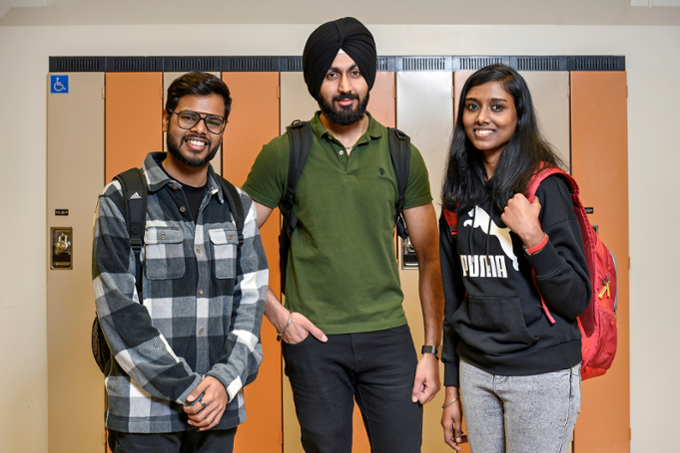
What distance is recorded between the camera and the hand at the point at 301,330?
1.42m

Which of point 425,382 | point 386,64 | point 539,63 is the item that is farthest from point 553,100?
point 425,382

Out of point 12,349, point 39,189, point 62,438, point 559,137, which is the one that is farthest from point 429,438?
point 39,189

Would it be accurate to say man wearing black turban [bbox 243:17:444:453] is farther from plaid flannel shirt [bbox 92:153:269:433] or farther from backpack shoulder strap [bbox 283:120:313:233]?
plaid flannel shirt [bbox 92:153:269:433]

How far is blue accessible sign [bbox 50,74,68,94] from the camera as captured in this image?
106 inches

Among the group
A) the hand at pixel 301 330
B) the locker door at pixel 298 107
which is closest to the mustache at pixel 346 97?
the hand at pixel 301 330

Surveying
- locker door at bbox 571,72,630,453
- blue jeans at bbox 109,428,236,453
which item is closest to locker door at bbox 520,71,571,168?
locker door at bbox 571,72,630,453

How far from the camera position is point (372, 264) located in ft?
4.75

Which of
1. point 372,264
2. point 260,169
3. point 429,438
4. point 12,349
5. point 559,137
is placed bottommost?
point 429,438

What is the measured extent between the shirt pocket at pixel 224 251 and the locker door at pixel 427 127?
59.4 inches

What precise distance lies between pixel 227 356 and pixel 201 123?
0.69 metres

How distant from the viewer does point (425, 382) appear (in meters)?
1.49

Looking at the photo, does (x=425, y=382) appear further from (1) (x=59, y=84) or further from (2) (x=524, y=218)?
(1) (x=59, y=84)

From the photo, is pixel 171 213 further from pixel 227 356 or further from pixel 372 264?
pixel 372 264

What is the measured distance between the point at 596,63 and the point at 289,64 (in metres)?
1.86
